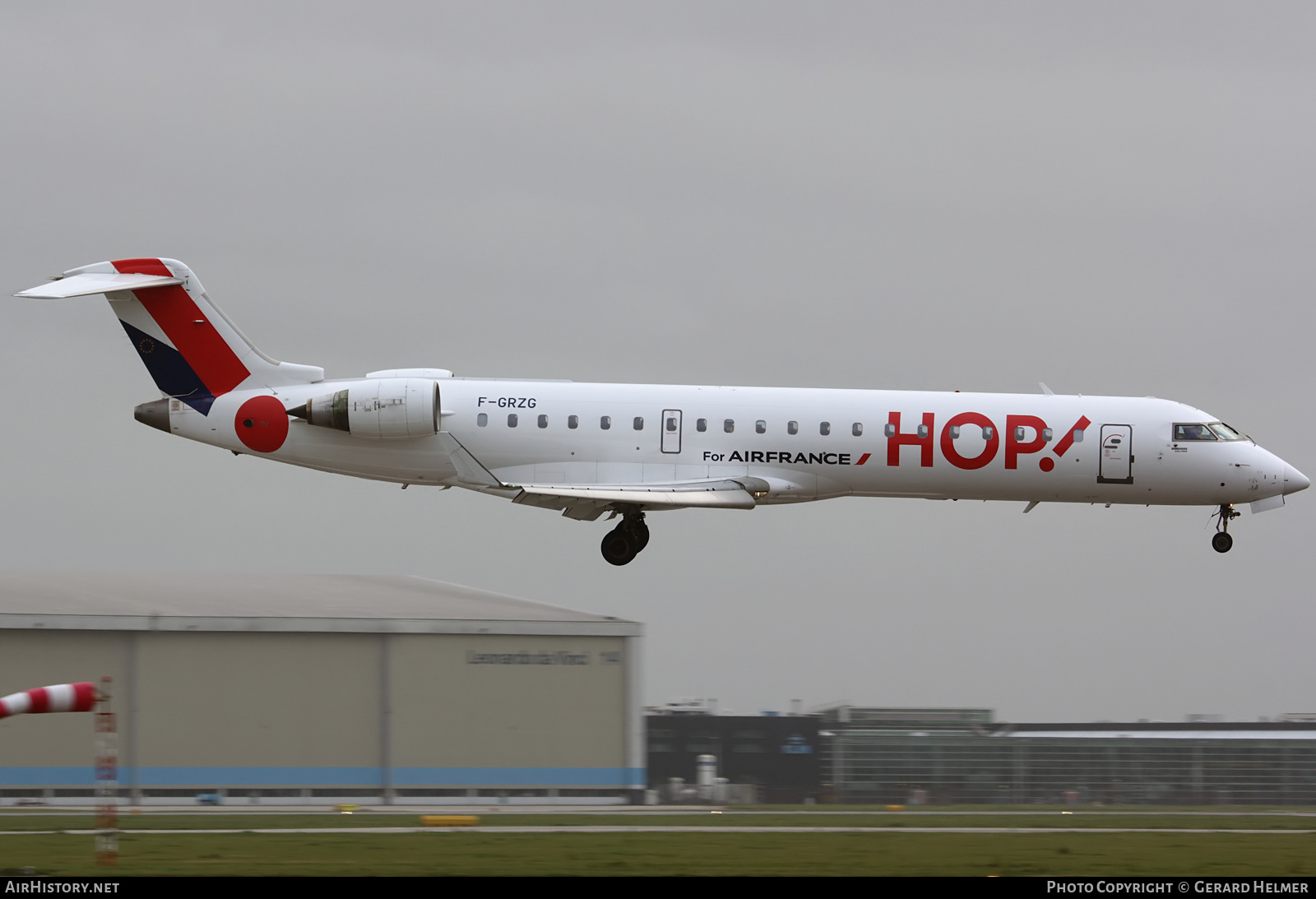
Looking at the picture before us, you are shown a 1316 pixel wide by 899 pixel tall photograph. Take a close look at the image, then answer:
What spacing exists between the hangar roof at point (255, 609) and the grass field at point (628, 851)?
457 inches

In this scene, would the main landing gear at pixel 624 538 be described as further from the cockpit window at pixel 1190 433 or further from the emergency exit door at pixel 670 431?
the cockpit window at pixel 1190 433

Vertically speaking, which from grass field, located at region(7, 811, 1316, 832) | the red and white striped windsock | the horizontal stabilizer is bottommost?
grass field, located at region(7, 811, 1316, 832)

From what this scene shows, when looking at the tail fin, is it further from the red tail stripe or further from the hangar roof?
the hangar roof

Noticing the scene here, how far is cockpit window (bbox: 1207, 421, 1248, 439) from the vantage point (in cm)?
3831

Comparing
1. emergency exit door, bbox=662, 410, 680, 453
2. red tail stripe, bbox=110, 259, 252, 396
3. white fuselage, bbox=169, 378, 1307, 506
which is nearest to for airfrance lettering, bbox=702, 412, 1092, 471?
white fuselage, bbox=169, 378, 1307, 506

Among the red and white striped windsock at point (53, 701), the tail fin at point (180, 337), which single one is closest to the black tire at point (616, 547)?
the tail fin at point (180, 337)

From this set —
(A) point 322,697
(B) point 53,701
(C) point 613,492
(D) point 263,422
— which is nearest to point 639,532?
(C) point 613,492

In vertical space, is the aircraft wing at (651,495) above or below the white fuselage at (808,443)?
below

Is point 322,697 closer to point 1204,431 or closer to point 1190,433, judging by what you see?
point 1190,433

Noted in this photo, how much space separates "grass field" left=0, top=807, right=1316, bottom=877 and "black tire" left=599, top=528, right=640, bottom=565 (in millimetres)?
9005

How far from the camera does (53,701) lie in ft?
71.7

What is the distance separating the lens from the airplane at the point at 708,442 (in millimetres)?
37000
